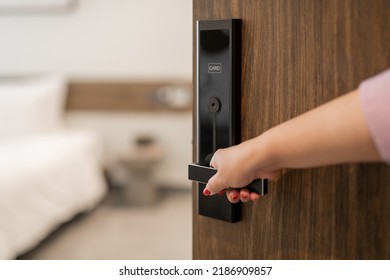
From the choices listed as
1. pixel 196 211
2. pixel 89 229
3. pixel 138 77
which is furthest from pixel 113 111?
pixel 196 211

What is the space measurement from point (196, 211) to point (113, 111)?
2.84 m

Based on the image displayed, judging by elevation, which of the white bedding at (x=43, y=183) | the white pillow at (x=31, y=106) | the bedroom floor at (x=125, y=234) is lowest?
the bedroom floor at (x=125, y=234)

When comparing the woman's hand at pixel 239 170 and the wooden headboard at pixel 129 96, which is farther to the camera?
the wooden headboard at pixel 129 96

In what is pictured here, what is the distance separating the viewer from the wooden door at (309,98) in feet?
1.89

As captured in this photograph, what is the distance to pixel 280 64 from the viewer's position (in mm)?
634

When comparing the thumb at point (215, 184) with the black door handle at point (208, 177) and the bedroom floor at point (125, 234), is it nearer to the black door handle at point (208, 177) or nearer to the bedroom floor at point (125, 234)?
the black door handle at point (208, 177)

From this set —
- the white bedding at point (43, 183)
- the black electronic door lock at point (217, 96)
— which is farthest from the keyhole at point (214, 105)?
the white bedding at point (43, 183)

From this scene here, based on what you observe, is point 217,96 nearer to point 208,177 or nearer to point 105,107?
point 208,177

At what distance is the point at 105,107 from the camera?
352 cm

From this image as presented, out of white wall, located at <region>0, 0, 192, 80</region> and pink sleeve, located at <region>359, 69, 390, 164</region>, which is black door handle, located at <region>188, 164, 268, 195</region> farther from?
white wall, located at <region>0, 0, 192, 80</region>

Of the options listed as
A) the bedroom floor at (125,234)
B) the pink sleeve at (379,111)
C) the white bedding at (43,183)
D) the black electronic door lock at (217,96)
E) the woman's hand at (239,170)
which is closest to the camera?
the pink sleeve at (379,111)

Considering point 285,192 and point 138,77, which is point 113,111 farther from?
point 285,192

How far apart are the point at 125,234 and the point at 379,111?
2.49 metres

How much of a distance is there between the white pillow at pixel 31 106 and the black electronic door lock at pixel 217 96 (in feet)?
8.87
